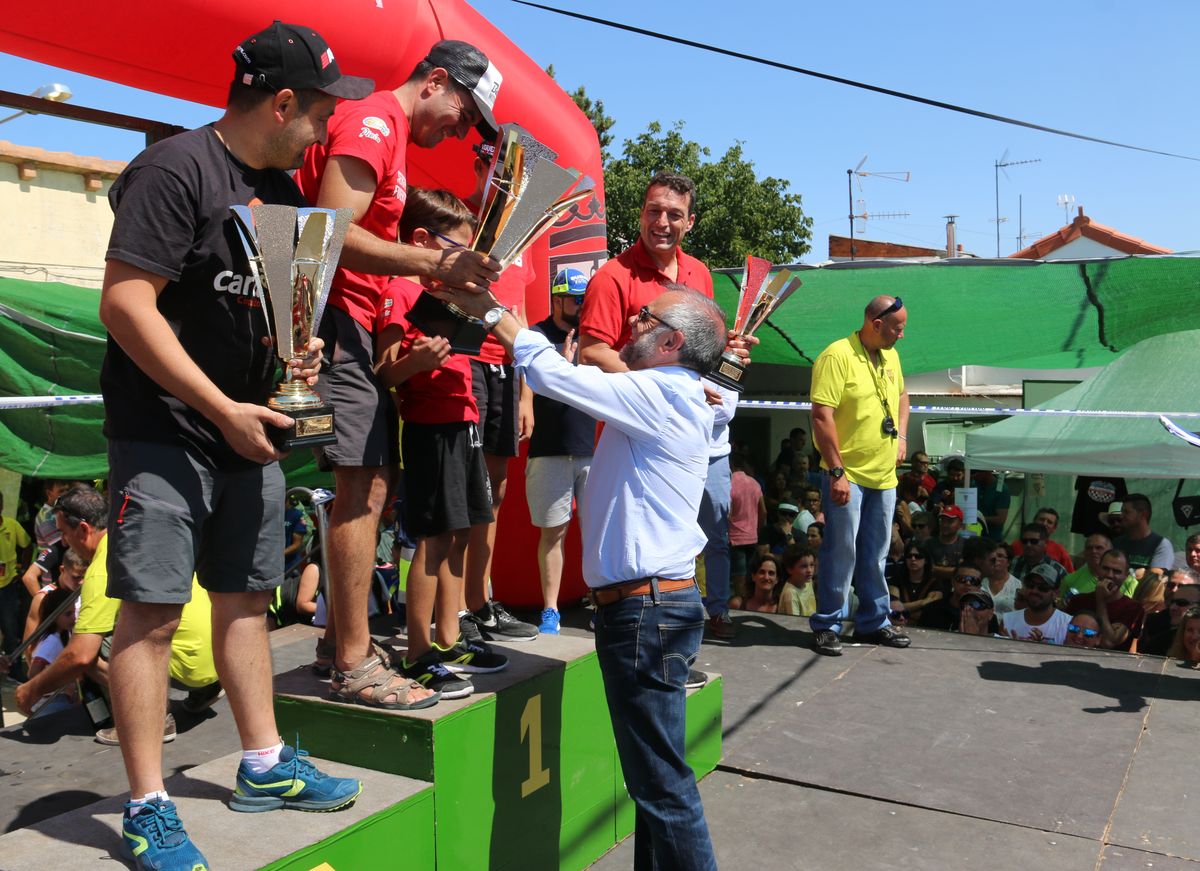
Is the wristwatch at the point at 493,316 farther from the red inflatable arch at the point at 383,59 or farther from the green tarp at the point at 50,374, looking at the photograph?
the green tarp at the point at 50,374

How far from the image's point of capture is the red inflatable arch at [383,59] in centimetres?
375

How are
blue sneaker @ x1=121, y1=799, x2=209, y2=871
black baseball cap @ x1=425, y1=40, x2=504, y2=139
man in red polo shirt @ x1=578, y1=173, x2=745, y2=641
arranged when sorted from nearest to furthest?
1. blue sneaker @ x1=121, y1=799, x2=209, y2=871
2. black baseball cap @ x1=425, y1=40, x2=504, y2=139
3. man in red polo shirt @ x1=578, y1=173, x2=745, y2=641

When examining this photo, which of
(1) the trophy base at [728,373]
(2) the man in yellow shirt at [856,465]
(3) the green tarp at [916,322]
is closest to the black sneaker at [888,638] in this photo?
(2) the man in yellow shirt at [856,465]

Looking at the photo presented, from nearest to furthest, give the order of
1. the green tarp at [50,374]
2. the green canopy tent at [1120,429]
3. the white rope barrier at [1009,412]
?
the white rope barrier at [1009,412] < the green tarp at [50,374] < the green canopy tent at [1120,429]

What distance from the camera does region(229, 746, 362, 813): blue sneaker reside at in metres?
2.42

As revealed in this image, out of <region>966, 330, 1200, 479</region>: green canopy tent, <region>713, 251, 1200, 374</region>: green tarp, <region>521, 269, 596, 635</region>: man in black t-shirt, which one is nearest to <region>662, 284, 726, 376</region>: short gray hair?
Result: <region>521, 269, 596, 635</region>: man in black t-shirt

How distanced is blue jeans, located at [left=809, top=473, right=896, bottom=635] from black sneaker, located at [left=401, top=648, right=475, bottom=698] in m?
2.90

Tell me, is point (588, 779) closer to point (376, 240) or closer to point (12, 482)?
point (376, 240)

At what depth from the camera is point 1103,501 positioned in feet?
31.9

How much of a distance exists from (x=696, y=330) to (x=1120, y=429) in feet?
19.5

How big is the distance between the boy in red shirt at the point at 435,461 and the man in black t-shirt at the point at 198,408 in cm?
76

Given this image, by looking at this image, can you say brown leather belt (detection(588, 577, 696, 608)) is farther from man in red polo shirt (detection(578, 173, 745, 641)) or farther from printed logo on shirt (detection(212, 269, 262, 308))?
man in red polo shirt (detection(578, 173, 745, 641))

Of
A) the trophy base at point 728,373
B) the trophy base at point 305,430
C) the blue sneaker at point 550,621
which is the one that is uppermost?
the trophy base at point 728,373

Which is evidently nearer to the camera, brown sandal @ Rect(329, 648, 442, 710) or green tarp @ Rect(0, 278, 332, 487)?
brown sandal @ Rect(329, 648, 442, 710)
